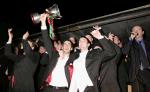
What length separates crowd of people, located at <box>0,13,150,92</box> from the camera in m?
3.64

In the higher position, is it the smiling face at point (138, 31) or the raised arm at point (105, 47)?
the smiling face at point (138, 31)

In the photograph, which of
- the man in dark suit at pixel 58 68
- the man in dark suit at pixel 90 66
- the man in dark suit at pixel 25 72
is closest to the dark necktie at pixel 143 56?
the man in dark suit at pixel 90 66

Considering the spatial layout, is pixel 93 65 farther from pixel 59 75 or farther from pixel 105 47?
pixel 59 75

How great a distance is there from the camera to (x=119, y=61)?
14.2ft

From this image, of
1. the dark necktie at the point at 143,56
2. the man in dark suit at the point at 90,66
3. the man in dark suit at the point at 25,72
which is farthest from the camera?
the man in dark suit at the point at 25,72

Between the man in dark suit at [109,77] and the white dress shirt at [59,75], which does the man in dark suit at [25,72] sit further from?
the man in dark suit at [109,77]

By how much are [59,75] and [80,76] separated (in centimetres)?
44

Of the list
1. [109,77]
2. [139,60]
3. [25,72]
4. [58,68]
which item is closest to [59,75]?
Result: [58,68]

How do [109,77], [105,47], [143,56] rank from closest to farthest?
[105,47] < [109,77] < [143,56]

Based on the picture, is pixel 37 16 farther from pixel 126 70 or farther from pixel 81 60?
pixel 126 70

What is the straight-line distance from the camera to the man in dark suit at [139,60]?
4230 millimetres

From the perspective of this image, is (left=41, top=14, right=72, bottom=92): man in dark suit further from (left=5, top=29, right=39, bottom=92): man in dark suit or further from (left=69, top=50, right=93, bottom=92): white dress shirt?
(left=5, top=29, right=39, bottom=92): man in dark suit

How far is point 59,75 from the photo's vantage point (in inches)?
156

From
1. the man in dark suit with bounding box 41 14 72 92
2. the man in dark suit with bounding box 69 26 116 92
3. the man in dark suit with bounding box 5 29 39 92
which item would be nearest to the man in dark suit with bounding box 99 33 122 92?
the man in dark suit with bounding box 69 26 116 92
